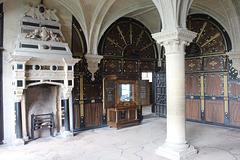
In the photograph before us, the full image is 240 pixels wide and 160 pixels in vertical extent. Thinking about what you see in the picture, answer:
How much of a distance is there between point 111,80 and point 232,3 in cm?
464

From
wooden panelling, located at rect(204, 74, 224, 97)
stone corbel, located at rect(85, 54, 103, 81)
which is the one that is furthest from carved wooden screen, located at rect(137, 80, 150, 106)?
wooden panelling, located at rect(204, 74, 224, 97)

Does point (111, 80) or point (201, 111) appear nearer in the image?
point (111, 80)

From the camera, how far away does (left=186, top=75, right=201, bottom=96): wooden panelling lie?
7746 millimetres

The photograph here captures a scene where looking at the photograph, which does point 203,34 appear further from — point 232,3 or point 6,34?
point 6,34

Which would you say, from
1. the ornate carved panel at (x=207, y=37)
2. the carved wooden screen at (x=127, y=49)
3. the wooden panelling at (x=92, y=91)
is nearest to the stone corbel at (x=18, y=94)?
the wooden panelling at (x=92, y=91)

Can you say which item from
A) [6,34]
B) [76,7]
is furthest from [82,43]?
A: [6,34]

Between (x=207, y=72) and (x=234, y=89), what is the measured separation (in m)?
1.11

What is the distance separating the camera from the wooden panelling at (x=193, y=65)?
7730 mm

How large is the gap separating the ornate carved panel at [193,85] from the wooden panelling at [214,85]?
0.31 m

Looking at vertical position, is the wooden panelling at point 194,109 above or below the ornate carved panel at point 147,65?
below

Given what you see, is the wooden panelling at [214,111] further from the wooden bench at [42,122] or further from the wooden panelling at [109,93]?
the wooden bench at [42,122]

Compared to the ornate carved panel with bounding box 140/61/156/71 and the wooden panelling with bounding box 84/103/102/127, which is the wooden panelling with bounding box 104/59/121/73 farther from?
the wooden panelling with bounding box 84/103/102/127

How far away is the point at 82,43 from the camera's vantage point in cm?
696

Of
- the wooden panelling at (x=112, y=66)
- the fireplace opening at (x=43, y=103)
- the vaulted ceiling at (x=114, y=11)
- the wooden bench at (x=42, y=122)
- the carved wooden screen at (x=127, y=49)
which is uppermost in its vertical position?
the vaulted ceiling at (x=114, y=11)
